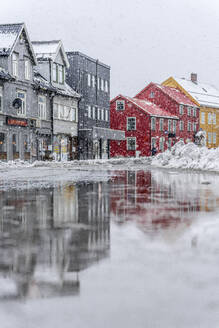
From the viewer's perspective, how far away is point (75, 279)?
200 inches

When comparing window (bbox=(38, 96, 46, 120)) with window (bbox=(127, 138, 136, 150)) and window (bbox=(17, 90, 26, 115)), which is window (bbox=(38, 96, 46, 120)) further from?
window (bbox=(127, 138, 136, 150))

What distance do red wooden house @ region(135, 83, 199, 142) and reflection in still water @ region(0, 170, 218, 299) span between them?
61668 millimetres

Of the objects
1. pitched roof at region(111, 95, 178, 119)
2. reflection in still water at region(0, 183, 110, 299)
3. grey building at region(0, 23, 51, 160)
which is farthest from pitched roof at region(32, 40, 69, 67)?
reflection in still water at region(0, 183, 110, 299)

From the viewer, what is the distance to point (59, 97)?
1943 inches

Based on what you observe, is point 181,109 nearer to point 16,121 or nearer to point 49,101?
point 49,101

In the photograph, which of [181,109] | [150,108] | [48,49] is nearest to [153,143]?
[150,108]

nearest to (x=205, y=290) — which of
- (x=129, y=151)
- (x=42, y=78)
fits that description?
(x=42, y=78)

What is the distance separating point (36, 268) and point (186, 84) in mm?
81733

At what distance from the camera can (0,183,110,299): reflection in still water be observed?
4969mm

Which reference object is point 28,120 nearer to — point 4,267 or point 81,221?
point 81,221

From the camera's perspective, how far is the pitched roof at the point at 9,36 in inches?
1591

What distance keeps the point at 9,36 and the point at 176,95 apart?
40.3 metres

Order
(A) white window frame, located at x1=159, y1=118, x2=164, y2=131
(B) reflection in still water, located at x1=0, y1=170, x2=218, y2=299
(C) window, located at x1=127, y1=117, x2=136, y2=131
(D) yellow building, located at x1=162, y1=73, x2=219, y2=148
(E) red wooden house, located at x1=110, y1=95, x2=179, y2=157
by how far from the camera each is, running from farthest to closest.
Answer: (D) yellow building, located at x1=162, y1=73, x2=219, y2=148, (A) white window frame, located at x1=159, y1=118, x2=164, y2=131, (C) window, located at x1=127, y1=117, x2=136, y2=131, (E) red wooden house, located at x1=110, y1=95, x2=179, y2=157, (B) reflection in still water, located at x1=0, y1=170, x2=218, y2=299

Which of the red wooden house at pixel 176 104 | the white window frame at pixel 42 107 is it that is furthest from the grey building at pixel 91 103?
the red wooden house at pixel 176 104
